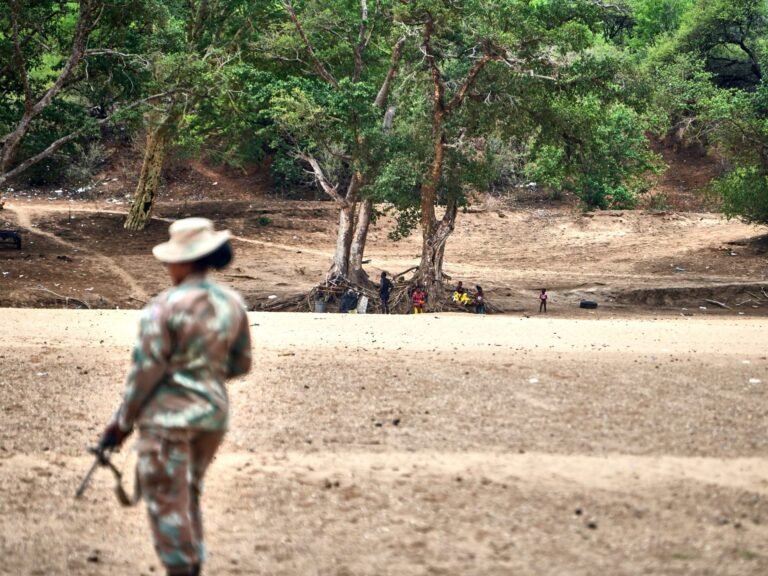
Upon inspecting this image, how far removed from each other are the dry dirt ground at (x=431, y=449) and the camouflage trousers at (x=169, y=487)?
1386 millimetres

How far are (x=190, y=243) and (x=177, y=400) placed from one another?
29.6 inches

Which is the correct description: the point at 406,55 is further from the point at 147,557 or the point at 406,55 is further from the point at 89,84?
the point at 147,557

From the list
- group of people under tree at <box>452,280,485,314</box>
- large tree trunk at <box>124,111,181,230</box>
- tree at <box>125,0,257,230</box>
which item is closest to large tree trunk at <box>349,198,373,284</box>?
group of people under tree at <box>452,280,485,314</box>

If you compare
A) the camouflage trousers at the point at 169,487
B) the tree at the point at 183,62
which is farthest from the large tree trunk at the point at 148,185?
the camouflage trousers at the point at 169,487

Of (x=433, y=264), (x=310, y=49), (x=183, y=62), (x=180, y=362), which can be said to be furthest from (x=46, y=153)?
(x=180, y=362)

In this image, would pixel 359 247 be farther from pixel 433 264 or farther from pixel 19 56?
pixel 19 56

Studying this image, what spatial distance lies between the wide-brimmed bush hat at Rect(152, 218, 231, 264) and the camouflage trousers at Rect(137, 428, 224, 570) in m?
0.81

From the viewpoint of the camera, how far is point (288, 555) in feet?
21.9

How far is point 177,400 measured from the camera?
509 cm

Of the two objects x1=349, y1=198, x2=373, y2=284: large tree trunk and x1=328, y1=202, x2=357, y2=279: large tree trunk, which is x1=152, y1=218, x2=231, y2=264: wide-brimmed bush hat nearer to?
x1=328, y1=202, x2=357, y2=279: large tree trunk

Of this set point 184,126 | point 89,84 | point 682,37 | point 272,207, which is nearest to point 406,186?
point 89,84

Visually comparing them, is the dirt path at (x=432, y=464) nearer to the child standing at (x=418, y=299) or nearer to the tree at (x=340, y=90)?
the child standing at (x=418, y=299)

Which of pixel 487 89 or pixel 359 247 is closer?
pixel 487 89

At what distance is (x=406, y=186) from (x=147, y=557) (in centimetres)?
1957
